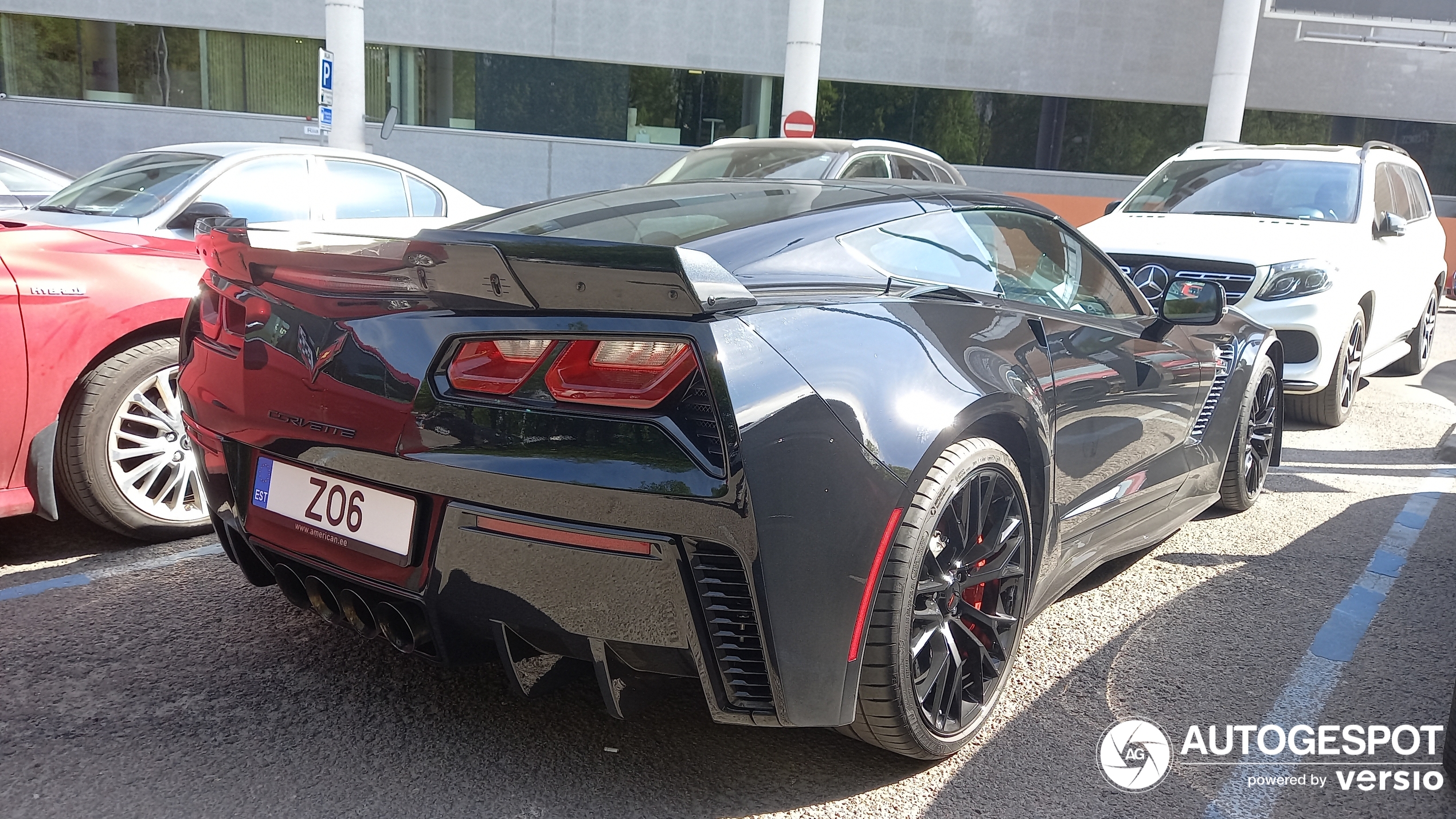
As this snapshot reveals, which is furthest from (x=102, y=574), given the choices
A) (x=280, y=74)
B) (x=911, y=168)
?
(x=280, y=74)

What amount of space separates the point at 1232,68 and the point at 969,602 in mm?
19616

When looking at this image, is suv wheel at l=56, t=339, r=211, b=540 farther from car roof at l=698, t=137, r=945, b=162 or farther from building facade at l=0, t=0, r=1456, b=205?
building facade at l=0, t=0, r=1456, b=205

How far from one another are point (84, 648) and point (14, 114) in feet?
68.4

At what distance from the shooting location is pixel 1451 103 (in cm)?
2247

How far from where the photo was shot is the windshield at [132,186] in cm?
612

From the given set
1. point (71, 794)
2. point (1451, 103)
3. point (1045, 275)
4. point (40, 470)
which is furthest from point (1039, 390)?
point (1451, 103)

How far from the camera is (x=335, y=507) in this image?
91.7 inches

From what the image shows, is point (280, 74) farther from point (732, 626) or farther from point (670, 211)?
point (732, 626)

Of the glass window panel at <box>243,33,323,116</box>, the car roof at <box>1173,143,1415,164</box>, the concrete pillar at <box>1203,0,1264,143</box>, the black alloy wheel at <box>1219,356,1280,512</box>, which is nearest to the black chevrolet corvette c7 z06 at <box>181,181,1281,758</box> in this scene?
the black alloy wheel at <box>1219,356,1280,512</box>

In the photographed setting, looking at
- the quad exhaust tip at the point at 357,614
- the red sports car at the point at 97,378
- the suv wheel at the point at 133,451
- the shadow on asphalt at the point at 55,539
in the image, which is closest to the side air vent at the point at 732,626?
the quad exhaust tip at the point at 357,614

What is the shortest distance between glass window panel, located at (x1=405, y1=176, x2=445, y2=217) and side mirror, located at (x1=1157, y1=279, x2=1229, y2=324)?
16.7 feet

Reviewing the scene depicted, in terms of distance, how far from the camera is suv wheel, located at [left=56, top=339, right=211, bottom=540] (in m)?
3.61

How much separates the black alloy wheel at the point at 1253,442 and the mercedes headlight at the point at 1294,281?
160 centimetres

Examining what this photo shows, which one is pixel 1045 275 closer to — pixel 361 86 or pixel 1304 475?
pixel 1304 475
